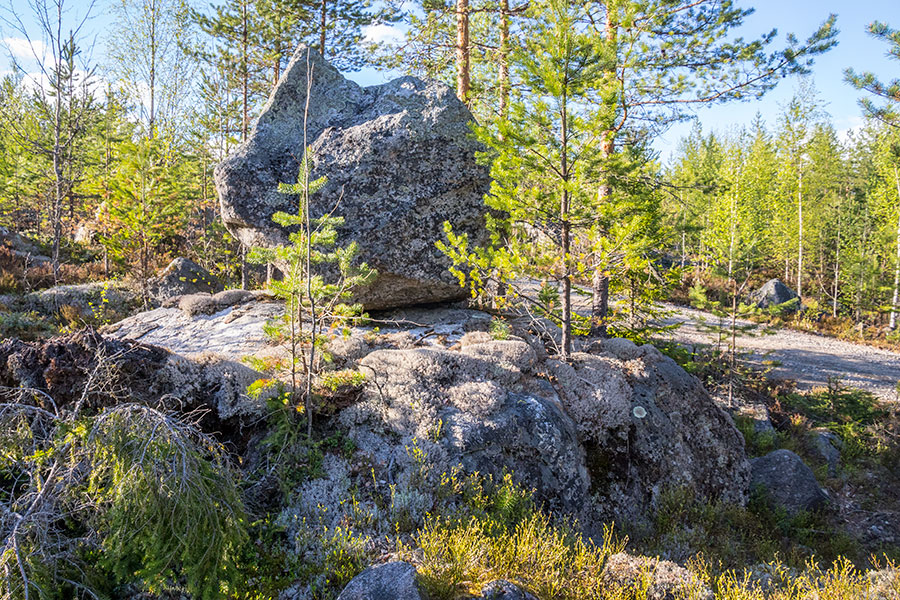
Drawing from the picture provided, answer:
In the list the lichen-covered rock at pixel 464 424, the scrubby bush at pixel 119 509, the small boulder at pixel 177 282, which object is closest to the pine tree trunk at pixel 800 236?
the lichen-covered rock at pixel 464 424

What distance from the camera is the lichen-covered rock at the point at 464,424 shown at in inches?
189

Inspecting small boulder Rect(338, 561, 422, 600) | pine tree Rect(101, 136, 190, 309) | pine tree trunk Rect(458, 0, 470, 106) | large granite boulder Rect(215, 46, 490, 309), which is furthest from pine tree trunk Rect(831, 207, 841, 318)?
pine tree Rect(101, 136, 190, 309)

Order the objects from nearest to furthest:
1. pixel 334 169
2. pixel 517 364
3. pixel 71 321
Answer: pixel 517 364 → pixel 334 169 → pixel 71 321

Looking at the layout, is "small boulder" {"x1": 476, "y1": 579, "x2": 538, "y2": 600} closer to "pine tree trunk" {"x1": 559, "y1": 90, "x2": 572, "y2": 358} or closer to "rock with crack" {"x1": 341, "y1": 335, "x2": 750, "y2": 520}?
"rock with crack" {"x1": 341, "y1": 335, "x2": 750, "y2": 520}

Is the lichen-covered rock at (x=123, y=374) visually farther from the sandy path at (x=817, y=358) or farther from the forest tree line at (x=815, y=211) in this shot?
the forest tree line at (x=815, y=211)

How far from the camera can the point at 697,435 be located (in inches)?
259

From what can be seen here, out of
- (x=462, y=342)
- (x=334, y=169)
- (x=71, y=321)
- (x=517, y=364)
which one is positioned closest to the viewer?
(x=517, y=364)

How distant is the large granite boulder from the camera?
686cm

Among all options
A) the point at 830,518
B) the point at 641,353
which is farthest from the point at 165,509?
the point at 830,518

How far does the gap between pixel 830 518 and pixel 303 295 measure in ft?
27.6

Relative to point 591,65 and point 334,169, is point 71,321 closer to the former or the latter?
point 334,169

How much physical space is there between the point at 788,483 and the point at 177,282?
11.7 meters

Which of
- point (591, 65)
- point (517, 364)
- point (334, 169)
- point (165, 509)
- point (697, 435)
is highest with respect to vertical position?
point (591, 65)

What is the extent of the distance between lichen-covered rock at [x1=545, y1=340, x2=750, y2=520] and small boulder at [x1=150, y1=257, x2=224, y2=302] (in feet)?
26.4
